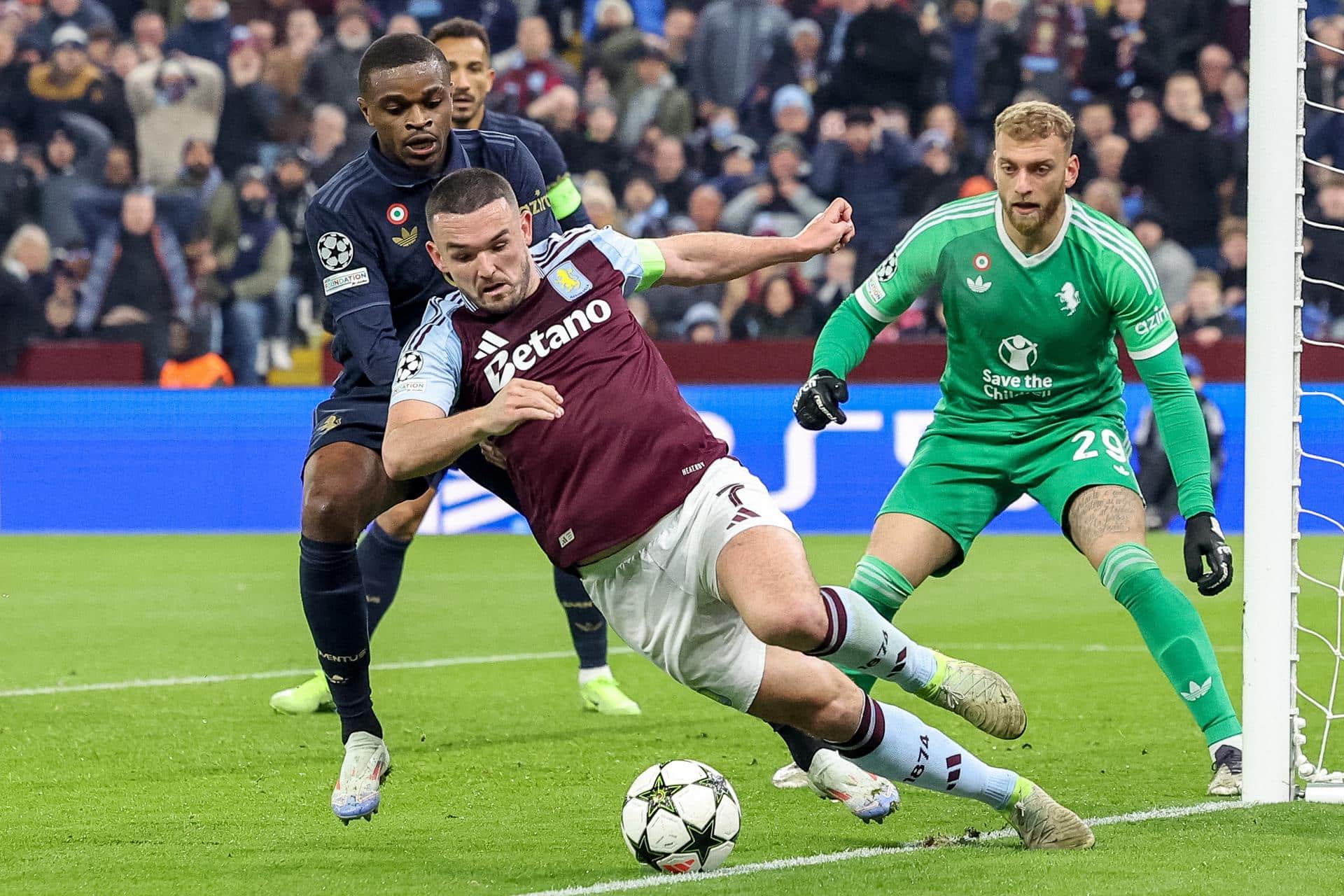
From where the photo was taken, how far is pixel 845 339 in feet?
19.4

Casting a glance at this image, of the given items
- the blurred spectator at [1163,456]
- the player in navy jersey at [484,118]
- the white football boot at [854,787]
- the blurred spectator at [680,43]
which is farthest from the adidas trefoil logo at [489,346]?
the blurred spectator at [680,43]

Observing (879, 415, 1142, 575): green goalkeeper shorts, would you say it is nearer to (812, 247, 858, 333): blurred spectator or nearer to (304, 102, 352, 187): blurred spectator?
(812, 247, 858, 333): blurred spectator

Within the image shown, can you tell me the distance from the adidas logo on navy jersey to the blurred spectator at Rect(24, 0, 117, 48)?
13581mm

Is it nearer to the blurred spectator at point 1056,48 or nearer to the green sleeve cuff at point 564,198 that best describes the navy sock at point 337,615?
the green sleeve cuff at point 564,198

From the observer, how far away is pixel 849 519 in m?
13.8

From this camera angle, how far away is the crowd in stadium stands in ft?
49.9

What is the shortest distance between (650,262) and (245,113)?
12391mm

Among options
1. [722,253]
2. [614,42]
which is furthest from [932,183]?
[722,253]

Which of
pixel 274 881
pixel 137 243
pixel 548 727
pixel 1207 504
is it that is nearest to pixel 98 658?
pixel 548 727

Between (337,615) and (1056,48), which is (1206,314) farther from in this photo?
(337,615)

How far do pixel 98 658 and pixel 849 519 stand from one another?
6344 mm

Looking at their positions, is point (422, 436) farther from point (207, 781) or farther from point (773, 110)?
point (773, 110)

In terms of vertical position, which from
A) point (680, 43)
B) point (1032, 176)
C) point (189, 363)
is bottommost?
point (189, 363)

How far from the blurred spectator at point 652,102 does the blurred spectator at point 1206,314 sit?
4.70 metres
